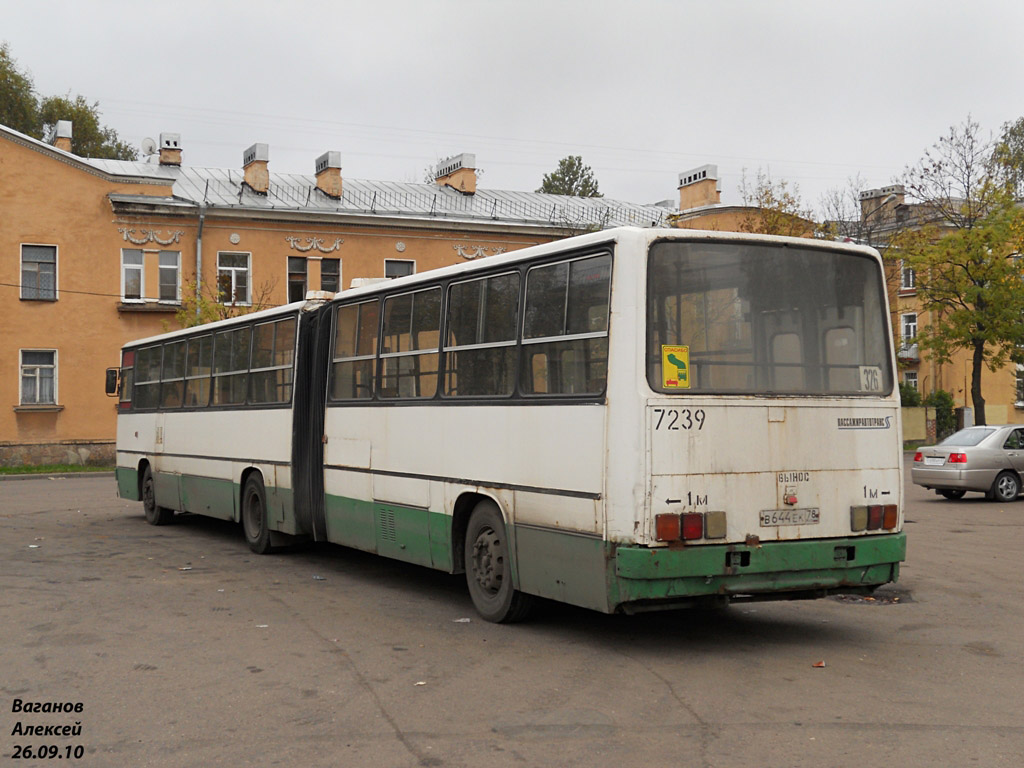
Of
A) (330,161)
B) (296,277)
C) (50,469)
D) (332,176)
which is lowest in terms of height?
(50,469)

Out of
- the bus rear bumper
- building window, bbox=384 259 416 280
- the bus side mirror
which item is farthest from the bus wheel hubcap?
building window, bbox=384 259 416 280

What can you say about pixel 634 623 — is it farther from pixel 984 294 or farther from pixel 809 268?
pixel 984 294

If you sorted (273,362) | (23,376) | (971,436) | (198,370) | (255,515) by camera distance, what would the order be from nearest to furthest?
(273,362)
(255,515)
(198,370)
(971,436)
(23,376)

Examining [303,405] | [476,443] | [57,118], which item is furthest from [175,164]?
[476,443]

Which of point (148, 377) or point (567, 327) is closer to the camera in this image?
point (567, 327)

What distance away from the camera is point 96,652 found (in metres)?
8.34

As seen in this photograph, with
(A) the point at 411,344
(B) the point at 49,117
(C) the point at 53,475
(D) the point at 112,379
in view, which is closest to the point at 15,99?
(B) the point at 49,117

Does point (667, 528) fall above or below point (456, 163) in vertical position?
below

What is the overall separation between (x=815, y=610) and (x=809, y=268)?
126 inches

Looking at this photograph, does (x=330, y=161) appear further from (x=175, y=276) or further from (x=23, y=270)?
(x=23, y=270)

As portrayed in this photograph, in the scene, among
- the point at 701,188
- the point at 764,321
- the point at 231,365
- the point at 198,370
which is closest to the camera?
the point at 764,321

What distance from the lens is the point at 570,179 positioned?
3351 inches

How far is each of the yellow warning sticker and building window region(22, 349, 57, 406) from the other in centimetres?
3263

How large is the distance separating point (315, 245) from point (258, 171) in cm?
423
